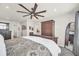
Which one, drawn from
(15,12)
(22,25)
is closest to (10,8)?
(15,12)

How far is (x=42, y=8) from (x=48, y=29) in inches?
17.3

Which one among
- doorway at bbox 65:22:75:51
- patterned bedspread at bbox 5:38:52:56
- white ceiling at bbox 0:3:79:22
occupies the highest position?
white ceiling at bbox 0:3:79:22

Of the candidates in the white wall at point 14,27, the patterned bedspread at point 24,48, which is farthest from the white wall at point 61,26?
the white wall at point 14,27

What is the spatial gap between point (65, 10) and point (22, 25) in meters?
0.90

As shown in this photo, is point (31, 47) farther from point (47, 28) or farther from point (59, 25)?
point (59, 25)

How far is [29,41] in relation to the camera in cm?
179

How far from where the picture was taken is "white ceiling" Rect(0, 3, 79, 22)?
172 centimetres

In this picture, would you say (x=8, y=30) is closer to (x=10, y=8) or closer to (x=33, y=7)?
(x=10, y=8)

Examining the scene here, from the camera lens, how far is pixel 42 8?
1.75m

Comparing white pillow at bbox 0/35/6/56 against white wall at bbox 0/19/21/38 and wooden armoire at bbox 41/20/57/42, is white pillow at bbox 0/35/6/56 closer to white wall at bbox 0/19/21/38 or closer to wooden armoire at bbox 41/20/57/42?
white wall at bbox 0/19/21/38

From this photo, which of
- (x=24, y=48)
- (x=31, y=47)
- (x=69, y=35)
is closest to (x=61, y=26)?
(x=69, y=35)

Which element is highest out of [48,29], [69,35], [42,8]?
[42,8]

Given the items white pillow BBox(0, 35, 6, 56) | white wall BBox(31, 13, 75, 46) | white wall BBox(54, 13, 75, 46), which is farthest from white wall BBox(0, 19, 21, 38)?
white wall BBox(54, 13, 75, 46)

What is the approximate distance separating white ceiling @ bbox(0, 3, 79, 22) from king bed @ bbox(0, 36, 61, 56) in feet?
1.43
